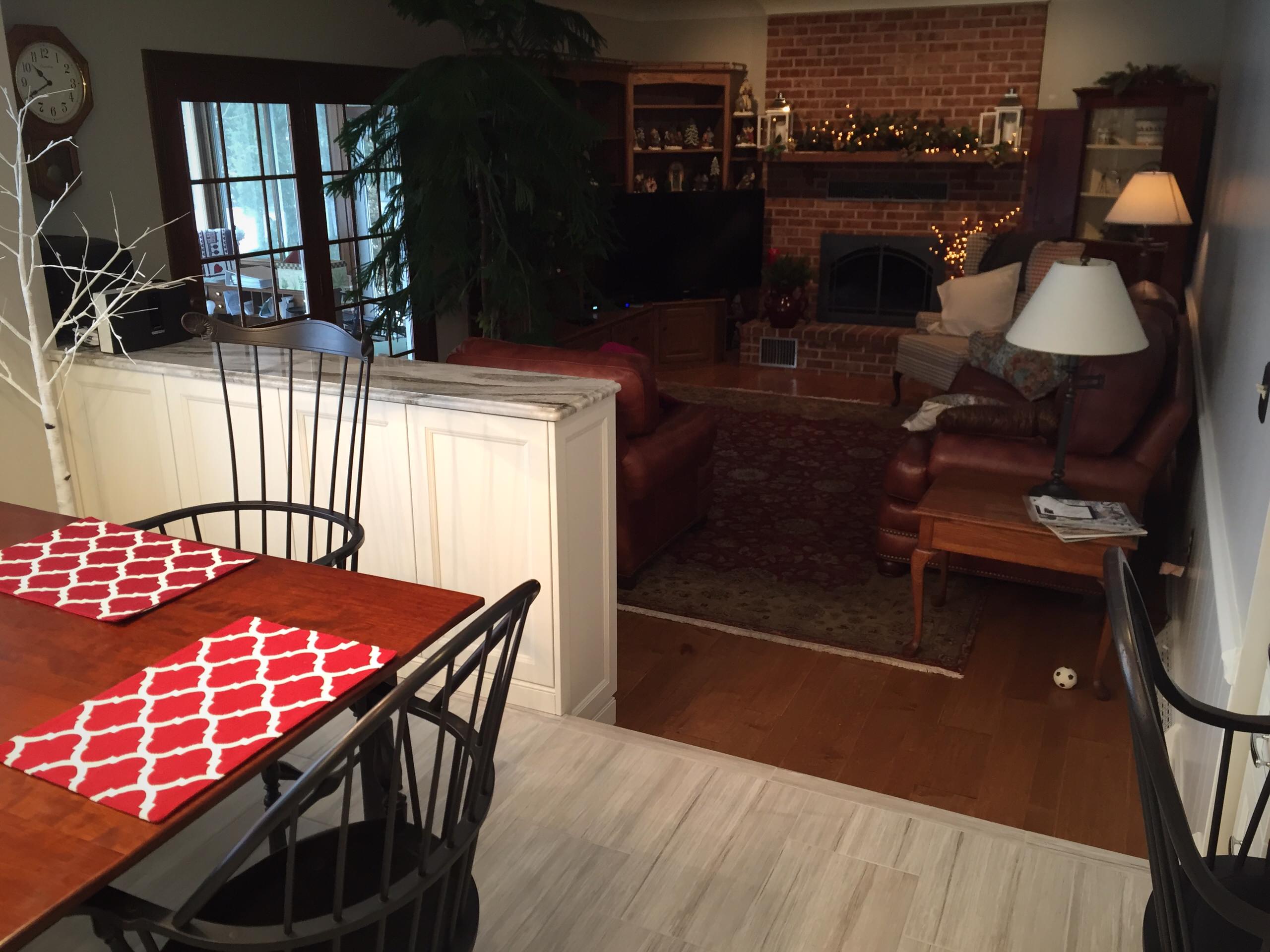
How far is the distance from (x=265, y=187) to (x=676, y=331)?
11.1 ft

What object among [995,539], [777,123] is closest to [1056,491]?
Answer: [995,539]

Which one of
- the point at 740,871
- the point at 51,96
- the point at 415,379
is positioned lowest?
the point at 740,871

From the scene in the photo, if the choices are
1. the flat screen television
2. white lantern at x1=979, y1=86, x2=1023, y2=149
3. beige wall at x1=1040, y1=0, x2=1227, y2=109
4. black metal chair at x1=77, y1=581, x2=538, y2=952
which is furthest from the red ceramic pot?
black metal chair at x1=77, y1=581, x2=538, y2=952

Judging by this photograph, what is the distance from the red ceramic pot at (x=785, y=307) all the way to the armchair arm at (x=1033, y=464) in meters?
3.65

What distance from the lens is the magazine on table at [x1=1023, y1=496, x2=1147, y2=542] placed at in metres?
3.02

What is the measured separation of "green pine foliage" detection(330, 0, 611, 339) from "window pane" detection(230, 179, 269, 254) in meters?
0.43

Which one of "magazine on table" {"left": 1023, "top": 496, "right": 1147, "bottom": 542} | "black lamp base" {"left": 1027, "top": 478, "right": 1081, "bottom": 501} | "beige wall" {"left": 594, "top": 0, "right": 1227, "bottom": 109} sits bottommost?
"magazine on table" {"left": 1023, "top": 496, "right": 1147, "bottom": 542}

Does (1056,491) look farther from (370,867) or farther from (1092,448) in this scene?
(370,867)

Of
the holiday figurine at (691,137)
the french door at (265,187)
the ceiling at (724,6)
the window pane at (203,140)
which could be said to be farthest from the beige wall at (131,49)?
the holiday figurine at (691,137)

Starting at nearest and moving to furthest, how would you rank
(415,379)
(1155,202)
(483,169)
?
(415,379) < (483,169) < (1155,202)

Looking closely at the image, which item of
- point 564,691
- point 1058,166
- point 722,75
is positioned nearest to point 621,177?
point 722,75

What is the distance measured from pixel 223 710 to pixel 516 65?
3598 millimetres

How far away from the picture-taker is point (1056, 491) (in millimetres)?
3270

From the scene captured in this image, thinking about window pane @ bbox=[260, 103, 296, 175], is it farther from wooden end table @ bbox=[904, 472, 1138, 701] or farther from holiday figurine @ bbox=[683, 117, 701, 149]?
holiday figurine @ bbox=[683, 117, 701, 149]
